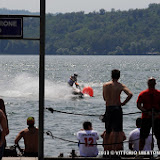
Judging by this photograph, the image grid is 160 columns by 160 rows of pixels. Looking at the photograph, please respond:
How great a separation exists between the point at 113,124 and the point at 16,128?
48.4 ft

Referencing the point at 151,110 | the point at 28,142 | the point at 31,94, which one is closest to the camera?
the point at 151,110

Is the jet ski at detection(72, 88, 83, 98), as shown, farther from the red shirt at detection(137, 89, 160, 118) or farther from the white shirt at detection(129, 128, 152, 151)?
the red shirt at detection(137, 89, 160, 118)

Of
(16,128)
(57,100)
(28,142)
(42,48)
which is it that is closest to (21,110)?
(57,100)

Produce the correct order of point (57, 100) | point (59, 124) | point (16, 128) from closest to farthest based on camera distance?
point (16, 128)
point (59, 124)
point (57, 100)

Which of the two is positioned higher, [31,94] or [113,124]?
[113,124]

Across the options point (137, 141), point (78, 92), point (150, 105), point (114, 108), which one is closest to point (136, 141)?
point (137, 141)

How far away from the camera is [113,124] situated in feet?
33.5

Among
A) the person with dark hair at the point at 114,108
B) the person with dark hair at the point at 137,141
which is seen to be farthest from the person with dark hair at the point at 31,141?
the person with dark hair at the point at 137,141

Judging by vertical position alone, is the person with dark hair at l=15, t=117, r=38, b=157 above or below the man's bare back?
below

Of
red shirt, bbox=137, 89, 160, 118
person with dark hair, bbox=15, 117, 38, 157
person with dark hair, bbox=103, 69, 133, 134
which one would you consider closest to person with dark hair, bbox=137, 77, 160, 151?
red shirt, bbox=137, 89, 160, 118

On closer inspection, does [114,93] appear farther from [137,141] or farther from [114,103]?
[137,141]

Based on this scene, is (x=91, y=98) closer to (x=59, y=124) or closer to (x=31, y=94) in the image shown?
(x=31, y=94)

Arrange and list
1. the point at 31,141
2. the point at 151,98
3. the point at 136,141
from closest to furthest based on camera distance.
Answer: the point at 151,98 → the point at 136,141 → the point at 31,141

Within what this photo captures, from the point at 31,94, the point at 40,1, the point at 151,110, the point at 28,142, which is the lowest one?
the point at 31,94
